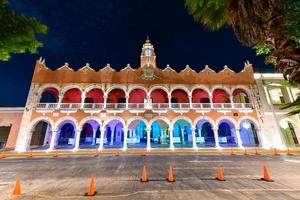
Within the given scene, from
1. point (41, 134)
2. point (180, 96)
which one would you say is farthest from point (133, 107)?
point (41, 134)

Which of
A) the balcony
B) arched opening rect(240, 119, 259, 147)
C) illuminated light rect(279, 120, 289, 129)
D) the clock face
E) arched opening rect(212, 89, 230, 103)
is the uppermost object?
the clock face

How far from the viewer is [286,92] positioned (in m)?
20.5

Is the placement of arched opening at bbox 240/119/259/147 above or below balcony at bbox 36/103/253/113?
below

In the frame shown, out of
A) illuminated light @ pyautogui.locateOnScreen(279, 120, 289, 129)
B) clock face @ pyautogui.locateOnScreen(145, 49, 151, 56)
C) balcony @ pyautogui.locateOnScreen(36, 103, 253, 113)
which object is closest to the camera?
illuminated light @ pyautogui.locateOnScreen(279, 120, 289, 129)

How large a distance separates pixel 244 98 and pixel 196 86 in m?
9.58

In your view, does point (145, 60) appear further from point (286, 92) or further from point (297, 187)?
point (297, 187)

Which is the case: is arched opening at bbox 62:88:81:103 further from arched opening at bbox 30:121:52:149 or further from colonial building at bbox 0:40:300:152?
arched opening at bbox 30:121:52:149

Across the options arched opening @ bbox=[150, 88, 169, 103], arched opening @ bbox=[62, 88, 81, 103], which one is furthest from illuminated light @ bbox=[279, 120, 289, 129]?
arched opening @ bbox=[62, 88, 81, 103]

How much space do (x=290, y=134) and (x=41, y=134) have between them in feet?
123

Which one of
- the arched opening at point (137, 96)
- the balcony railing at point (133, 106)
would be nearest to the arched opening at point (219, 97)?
the balcony railing at point (133, 106)

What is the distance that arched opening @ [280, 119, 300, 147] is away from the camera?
64.0ft

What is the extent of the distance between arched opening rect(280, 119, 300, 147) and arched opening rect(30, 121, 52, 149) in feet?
112

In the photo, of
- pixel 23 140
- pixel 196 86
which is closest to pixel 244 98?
pixel 196 86

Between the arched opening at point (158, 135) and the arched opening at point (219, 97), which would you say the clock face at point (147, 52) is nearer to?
the arched opening at point (158, 135)
